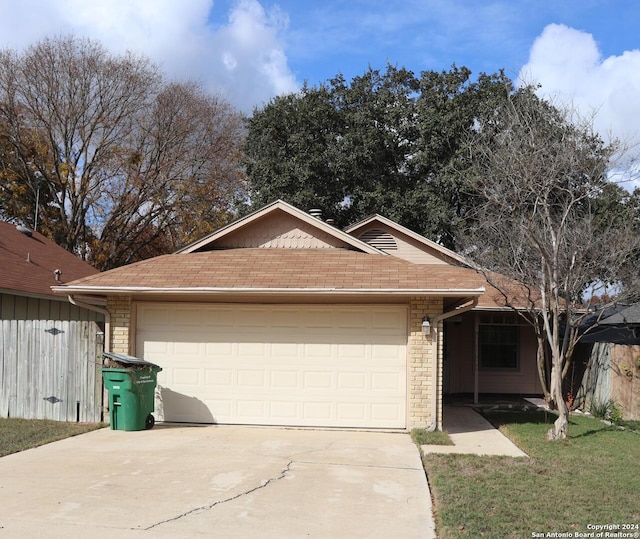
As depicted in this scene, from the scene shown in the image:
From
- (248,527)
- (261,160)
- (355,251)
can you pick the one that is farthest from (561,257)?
(261,160)

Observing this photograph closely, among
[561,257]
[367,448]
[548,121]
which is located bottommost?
[367,448]

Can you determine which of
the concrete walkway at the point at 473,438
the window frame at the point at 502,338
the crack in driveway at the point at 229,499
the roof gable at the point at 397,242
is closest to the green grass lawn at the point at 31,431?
the crack in driveway at the point at 229,499

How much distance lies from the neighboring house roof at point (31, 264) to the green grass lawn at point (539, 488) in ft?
37.3

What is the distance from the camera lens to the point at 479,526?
5.82 meters

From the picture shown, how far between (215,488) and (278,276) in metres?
5.07

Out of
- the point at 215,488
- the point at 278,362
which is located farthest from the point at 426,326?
the point at 215,488

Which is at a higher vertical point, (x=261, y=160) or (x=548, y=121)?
(x=261, y=160)

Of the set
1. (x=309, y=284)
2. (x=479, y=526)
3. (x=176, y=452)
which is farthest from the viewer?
(x=309, y=284)

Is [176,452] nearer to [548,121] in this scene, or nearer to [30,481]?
[30,481]

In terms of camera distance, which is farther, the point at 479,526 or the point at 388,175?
the point at 388,175

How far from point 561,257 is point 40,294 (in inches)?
497

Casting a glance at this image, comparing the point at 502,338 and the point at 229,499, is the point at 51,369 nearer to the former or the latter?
the point at 229,499

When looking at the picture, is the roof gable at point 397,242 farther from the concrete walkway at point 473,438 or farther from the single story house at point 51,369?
the single story house at point 51,369

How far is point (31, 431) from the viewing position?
34.0ft
